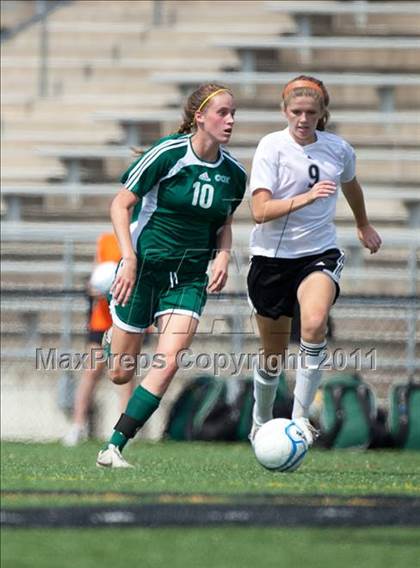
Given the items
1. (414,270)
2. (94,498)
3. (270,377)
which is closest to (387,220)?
(414,270)

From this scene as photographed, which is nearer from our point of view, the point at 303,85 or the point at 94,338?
the point at 303,85

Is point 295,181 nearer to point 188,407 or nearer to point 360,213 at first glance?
point 360,213

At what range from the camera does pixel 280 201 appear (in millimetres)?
7609

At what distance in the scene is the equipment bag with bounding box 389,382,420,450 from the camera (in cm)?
1139

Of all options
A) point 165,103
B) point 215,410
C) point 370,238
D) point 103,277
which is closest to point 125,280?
point 370,238

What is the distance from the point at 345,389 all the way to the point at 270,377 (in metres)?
3.40

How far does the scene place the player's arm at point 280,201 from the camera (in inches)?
294

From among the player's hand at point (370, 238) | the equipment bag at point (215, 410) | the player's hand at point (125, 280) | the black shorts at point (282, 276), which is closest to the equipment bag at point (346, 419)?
the equipment bag at point (215, 410)

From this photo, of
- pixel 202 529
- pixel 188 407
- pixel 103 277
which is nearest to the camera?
pixel 202 529

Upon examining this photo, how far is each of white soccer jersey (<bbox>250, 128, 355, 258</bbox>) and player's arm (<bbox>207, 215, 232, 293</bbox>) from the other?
0.16m

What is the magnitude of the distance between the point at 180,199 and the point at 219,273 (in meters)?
0.44

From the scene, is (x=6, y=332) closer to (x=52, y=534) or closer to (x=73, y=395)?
(x=73, y=395)

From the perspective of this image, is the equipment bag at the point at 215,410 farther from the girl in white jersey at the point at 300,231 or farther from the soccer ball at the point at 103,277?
the girl in white jersey at the point at 300,231

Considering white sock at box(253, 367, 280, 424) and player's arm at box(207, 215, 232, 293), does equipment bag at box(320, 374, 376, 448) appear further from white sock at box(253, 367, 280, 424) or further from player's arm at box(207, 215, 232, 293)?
player's arm at box(207, 215, 232, 293)
